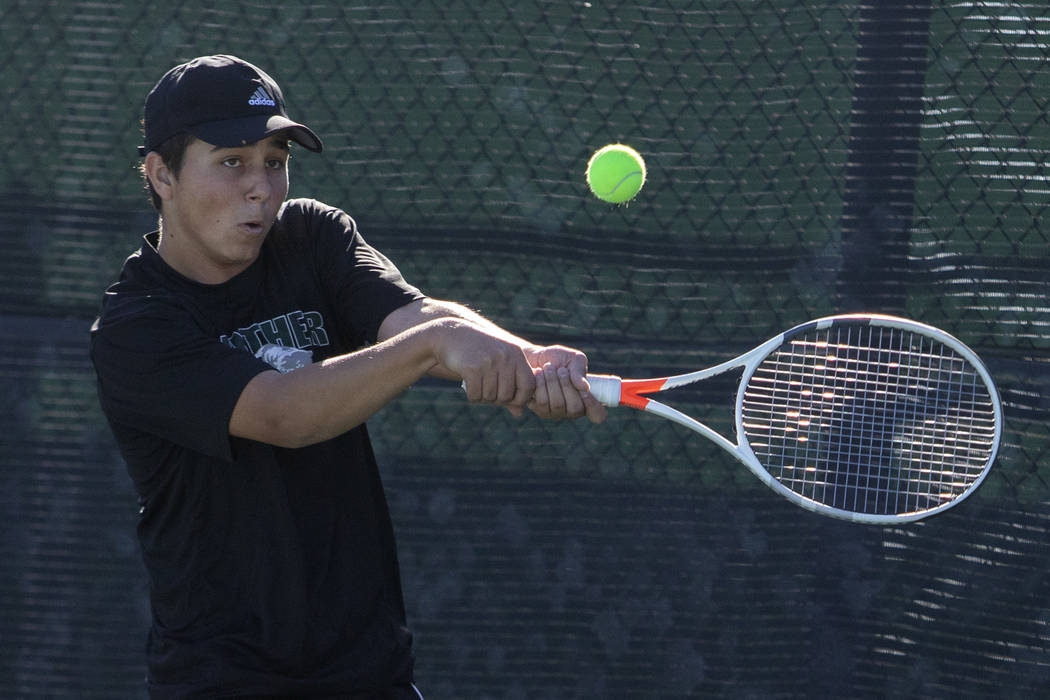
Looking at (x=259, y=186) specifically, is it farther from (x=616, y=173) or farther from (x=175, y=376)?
(x=616, y=173)

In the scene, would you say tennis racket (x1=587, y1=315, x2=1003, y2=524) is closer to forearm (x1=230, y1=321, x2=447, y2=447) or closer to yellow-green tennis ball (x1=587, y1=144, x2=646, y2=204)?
forearm (x1=230, y1=321, x2=447, y2=447)

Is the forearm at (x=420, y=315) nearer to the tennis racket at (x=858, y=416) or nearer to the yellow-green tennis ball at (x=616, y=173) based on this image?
the tennis racket at (x=858, y=416)

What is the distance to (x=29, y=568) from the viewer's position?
344cm

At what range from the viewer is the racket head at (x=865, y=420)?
253 centimetres

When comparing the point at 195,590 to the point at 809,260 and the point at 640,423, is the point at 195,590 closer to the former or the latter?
the point at 640,423

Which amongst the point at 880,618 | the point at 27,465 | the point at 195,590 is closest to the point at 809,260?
the point at 880,618

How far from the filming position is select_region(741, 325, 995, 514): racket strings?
2605 mm

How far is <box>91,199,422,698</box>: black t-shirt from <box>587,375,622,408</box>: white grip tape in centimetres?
37

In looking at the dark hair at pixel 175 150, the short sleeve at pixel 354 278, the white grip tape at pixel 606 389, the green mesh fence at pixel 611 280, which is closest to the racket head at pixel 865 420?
the green mesh fence at pixel 611 280

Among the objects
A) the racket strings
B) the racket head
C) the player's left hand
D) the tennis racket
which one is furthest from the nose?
the racket strings

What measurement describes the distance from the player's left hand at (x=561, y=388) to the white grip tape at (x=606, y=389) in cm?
6

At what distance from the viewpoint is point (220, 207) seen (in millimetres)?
1986

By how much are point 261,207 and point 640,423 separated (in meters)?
1.61

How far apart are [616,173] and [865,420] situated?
85 centimetres
